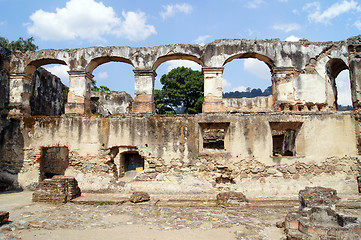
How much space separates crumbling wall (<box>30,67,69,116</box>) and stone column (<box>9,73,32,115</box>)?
4.97ft

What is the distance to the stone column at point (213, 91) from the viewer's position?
8930mm

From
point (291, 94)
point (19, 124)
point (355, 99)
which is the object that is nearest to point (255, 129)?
point (291, 94)

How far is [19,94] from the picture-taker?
32.1 ft

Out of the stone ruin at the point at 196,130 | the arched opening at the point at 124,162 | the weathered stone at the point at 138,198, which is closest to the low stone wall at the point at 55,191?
the stone ruin at the point at 196,130

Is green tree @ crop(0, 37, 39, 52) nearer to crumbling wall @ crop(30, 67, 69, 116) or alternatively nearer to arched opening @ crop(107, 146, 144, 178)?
crumbling wall @ crop(30, 67, 69, 116)

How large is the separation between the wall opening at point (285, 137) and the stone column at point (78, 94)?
6.10 meters

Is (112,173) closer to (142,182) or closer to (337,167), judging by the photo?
(142,182)

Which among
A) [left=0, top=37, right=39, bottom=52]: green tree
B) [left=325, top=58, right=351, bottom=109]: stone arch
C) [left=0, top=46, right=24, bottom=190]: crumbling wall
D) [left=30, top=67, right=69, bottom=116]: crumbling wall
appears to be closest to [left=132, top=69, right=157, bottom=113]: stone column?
[left=0, top=46, right=24, bottom=190]: crumbling wall

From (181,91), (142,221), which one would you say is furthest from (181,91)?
(142,221)

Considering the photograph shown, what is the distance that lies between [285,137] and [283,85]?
11.9 feet

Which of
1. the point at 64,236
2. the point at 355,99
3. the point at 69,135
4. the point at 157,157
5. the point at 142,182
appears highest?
the point at 355,99

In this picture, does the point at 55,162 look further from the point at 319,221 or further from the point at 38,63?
the point at 319,221

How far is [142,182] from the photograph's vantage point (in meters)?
8.40

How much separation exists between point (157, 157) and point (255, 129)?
120 inches
